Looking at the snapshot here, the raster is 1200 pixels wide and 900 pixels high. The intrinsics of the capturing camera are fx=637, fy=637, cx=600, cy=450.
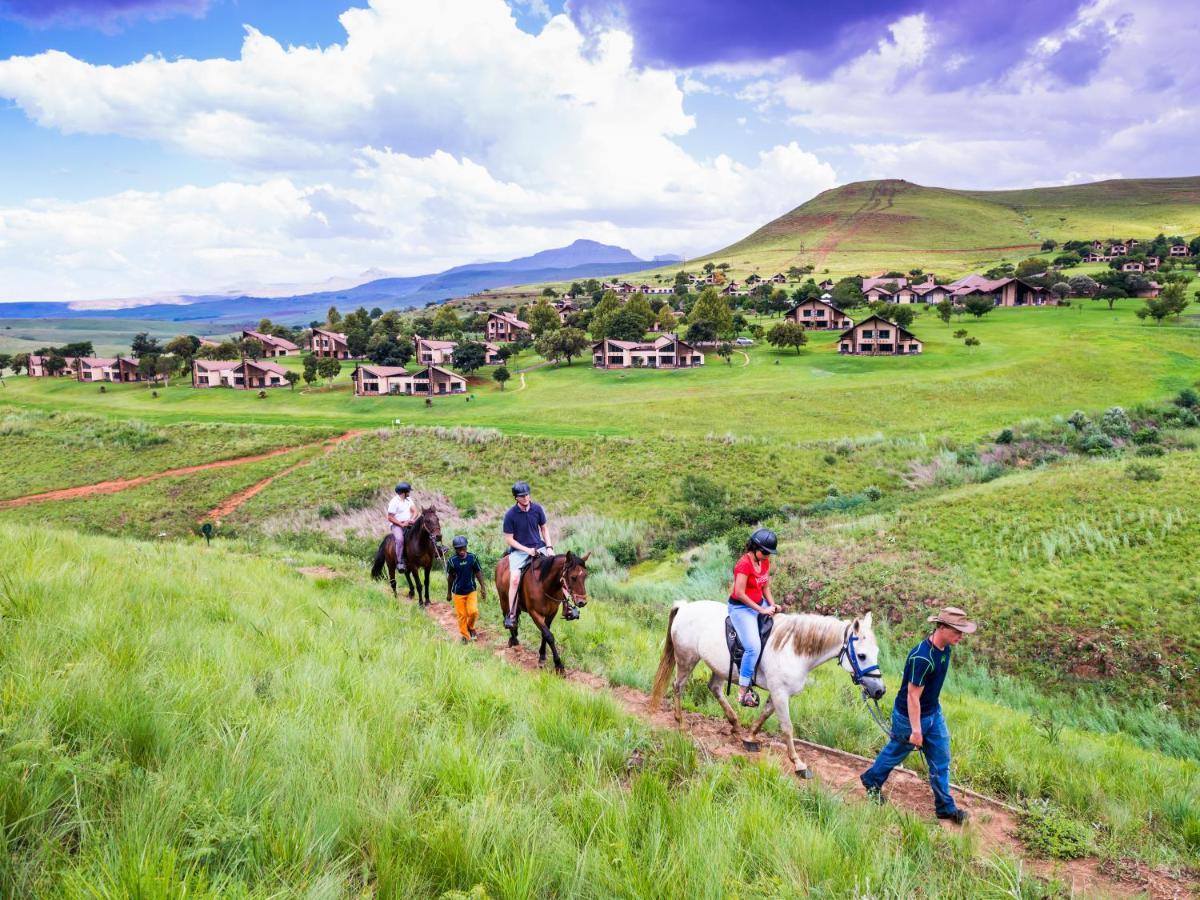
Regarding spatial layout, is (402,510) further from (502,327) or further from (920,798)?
(502,327)

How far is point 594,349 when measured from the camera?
92750 millimetres

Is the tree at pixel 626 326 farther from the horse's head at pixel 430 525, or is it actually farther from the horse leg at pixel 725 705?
the horse leg at pixel 725 705

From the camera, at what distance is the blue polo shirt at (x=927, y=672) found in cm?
667

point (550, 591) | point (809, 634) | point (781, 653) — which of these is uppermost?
point (809, 634)

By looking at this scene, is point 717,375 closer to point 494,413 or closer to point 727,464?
point 494,413

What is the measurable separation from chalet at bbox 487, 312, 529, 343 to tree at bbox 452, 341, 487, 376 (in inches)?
1310

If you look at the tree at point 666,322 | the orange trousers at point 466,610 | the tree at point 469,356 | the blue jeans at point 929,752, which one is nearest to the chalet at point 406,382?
the tree at point 469,356

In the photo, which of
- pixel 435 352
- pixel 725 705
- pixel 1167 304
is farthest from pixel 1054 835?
pixel 435 352

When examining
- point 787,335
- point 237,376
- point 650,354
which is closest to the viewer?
point 787,335

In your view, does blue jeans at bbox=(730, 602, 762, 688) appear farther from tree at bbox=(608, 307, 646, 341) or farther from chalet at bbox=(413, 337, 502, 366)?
chalet at bbox=(413, 337, 502, 366)

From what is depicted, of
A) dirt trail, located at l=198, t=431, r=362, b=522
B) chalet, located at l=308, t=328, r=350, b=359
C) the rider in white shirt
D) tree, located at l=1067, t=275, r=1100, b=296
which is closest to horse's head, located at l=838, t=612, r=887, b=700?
the rider in white shirt

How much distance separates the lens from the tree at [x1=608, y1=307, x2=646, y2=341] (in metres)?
97.1

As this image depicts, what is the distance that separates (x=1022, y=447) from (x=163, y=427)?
70349 mm

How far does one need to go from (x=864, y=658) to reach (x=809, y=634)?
83 cm
